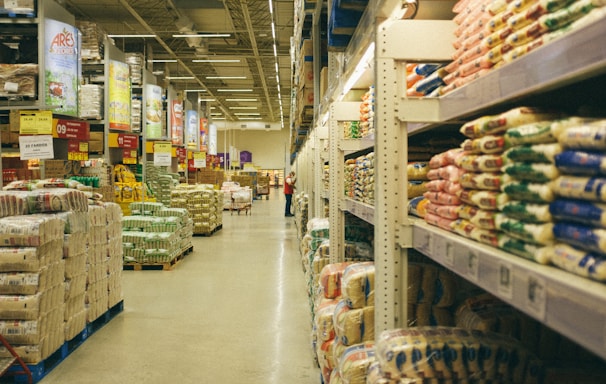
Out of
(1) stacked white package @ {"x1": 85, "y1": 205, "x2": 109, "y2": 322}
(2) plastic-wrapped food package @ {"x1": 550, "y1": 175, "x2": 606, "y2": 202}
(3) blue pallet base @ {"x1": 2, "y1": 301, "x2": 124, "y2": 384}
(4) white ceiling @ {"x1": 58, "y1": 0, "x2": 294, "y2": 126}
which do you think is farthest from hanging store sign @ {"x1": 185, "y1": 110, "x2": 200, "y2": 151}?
(2) plastic-wrapped food package @ {"x1": 550, "y1": 175, "x2": 606, "y2": 202}

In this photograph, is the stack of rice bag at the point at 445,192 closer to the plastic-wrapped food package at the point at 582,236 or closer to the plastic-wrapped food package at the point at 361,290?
the plastic-wrapped food package at the point at 582,236

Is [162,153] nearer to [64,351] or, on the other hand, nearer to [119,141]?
[119,141]

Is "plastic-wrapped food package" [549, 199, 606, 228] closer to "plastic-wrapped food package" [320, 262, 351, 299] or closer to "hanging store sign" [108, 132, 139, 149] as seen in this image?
"plastic-wrapped food package" [320, 262, 351, 299]

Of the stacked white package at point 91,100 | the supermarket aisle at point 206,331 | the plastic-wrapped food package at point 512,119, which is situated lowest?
the supermarket aisle at point 206,331

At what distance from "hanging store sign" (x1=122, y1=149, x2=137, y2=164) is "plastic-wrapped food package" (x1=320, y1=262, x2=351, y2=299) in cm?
919

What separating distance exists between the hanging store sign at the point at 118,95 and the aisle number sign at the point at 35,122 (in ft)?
13.5

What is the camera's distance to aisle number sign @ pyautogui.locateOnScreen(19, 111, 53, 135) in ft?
22.5

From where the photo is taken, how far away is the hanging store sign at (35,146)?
6.53m

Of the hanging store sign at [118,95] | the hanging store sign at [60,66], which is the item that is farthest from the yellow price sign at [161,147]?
the hanging store sign at [60,66]

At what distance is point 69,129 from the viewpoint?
317 inches

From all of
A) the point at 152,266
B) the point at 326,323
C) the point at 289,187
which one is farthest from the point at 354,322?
the point at 289,187

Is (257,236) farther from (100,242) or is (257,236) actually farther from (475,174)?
(475,174)

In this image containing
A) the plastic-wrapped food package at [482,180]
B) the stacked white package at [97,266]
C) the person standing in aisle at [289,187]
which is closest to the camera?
the plastic-wrapped food package at [482,180]

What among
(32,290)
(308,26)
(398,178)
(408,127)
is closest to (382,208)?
(398,178)
